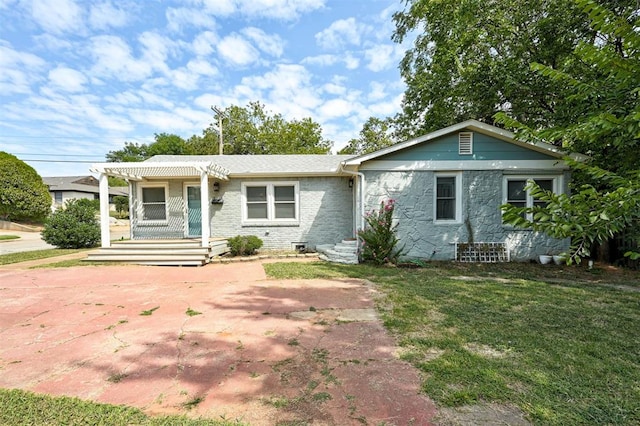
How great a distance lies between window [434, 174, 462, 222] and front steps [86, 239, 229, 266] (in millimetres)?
6921

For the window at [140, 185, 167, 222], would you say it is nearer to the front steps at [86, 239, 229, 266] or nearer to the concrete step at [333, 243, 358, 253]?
the front steps at [86, 239, 229, 266]

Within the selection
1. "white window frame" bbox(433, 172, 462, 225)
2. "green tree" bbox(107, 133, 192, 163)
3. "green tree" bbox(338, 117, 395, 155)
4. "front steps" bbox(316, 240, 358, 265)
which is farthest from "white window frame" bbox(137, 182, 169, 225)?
"green tree" bbox(107, 133, 192, 163)

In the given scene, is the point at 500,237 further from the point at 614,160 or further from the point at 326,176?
the point at 326,176

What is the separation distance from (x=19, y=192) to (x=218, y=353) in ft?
85.1

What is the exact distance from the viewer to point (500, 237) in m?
8.65

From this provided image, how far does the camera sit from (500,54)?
10.2m

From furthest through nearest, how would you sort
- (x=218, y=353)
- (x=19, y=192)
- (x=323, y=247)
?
(x=19, y=192) < (x=323, y=247) < (x=218, y=353)

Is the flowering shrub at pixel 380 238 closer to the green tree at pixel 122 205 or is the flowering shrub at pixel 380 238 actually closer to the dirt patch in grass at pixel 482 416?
the dirt patch in grass at pixel 482 416

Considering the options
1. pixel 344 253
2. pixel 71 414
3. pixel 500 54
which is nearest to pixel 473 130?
pixel 500 54

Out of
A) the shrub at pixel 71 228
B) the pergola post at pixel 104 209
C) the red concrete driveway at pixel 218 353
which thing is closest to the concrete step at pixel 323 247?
the red concrete driveway at pixel 218 353

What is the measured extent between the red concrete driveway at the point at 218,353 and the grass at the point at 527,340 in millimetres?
401

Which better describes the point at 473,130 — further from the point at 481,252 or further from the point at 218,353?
the point at 218,353

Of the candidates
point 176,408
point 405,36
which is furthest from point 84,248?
point 405,36

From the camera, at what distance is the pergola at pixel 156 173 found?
8.26 m
